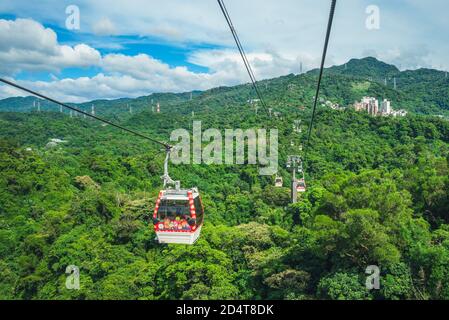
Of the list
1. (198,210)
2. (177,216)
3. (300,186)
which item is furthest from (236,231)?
(177,216)

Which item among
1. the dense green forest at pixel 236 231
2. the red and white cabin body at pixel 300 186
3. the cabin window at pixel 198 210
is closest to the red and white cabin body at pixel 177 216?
the cabin window at pixel 198 210

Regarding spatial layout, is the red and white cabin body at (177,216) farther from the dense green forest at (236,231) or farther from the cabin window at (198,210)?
the dense green forest at (236,231)

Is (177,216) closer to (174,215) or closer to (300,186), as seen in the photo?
(174,215)

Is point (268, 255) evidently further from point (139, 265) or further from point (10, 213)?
point (10, 213)

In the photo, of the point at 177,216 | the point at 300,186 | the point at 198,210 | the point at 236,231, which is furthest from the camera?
the point at 300,186
